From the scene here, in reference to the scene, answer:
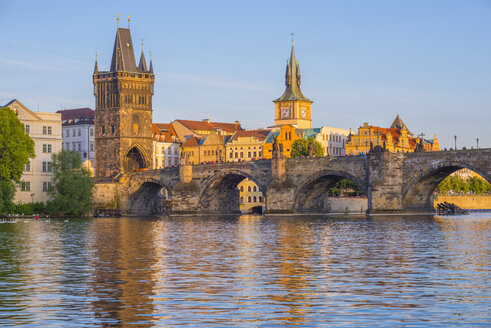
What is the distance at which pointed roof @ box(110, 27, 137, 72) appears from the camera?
126188mm

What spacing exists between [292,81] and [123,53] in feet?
232

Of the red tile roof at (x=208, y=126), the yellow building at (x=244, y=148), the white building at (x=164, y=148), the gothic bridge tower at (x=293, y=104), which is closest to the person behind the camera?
the white building at (x=164, y=148)

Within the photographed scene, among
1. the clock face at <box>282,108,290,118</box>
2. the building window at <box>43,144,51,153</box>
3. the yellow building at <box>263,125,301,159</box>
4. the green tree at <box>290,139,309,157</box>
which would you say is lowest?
the building window at <box>43,144,51,153</box>

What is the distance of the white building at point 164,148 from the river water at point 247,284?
351 ft

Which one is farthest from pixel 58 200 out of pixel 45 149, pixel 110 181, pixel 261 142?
pixel 261 142

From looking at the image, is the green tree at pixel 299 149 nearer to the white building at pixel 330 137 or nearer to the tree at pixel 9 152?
the white building at pixel 330 137

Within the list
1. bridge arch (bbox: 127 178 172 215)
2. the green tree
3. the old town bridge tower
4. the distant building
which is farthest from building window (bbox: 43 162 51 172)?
the distant building

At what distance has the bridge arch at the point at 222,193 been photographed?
111500 mm

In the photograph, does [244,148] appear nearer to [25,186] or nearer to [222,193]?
[222,193]

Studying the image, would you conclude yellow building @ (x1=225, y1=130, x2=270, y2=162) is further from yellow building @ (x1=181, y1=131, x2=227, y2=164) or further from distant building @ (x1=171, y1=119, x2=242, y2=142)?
distant building @ (x1=171, y1=119, x2=242, y2=142)

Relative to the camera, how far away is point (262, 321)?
20.0 meters

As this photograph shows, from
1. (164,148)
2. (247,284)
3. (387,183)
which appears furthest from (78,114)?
(247,284)

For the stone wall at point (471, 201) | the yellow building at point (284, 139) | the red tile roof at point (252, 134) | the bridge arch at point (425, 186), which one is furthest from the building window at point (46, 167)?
the stone wall at point (471, 201)

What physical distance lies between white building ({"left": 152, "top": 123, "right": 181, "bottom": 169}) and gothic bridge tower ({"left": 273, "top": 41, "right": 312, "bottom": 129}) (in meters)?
32.5
